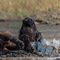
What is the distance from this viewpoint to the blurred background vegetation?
627 inches

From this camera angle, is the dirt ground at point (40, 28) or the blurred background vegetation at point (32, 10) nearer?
the dirt ground at point (40, 28)

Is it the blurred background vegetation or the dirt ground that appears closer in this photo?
the dirt ground

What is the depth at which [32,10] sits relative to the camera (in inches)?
686

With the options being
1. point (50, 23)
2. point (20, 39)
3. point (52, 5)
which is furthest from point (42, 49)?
point (52, 5)

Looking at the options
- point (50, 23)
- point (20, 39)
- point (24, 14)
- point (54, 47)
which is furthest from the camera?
point (24, 14)

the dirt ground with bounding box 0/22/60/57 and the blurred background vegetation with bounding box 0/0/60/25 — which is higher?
the blurred background vegetation with bounding box 0/0/60/25

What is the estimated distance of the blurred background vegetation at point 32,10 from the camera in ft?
52.3

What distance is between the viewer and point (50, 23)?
49.4 feet

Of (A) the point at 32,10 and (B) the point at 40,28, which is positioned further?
(A) the point at 32,10

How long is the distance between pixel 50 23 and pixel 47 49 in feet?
25.0

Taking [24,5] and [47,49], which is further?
[24,5]

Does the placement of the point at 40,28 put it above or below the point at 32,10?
below

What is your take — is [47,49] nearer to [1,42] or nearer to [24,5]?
[1,42]

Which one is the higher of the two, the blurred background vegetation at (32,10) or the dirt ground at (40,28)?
the blurred background vegetation at (32,10)
